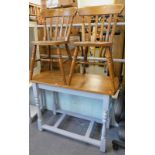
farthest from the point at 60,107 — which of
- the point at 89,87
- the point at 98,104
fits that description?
the point at 89,87

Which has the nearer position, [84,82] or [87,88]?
[87,88]

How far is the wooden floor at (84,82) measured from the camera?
4.20 ft

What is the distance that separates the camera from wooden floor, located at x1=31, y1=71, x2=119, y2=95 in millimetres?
1281

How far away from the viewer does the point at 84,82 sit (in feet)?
4.76

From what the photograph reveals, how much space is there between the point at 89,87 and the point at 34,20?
1.33m
